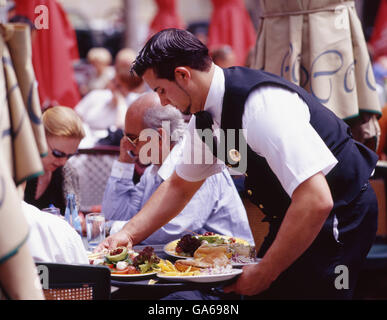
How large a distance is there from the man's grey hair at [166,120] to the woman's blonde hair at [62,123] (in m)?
0.52

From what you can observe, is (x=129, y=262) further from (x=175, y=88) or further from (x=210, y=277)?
(x=175, y=88)

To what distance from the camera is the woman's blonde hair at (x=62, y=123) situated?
314 centimetres

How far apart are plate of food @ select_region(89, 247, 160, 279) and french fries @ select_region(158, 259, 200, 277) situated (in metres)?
0.02

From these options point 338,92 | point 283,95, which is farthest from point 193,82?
point 338,92

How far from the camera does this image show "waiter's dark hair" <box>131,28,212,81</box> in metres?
1.97

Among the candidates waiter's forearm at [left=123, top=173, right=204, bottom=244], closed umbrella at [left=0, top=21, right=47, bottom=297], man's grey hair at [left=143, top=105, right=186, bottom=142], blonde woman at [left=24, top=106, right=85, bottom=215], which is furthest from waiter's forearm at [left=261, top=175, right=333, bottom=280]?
blonde woman at [left=24, top=106, right=85, bottom=215]

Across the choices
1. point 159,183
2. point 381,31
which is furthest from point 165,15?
point 159,183

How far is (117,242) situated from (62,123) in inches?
43.7

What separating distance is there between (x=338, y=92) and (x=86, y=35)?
36.1ft

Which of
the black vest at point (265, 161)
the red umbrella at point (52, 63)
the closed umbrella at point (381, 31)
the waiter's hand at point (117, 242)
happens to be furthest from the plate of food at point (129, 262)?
the closed umbrella at point (381, 31)

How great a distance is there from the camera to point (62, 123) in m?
3.18
